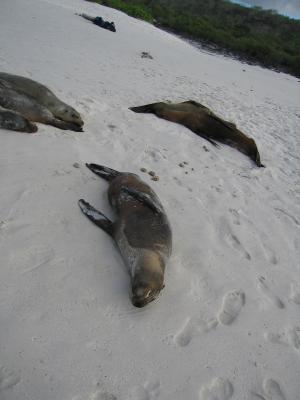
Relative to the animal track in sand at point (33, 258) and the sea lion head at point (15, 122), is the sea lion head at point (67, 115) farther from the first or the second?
the animal track in sand at point (33, 258)

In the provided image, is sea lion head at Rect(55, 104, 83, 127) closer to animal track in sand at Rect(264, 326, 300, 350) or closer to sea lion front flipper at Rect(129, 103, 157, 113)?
sea lion front flipper at Rect(129, 103, 157, 113)

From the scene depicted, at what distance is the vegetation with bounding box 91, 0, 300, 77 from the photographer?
1812 cm

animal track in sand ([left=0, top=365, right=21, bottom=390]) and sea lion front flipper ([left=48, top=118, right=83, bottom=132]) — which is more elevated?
animal track in sand ([left=0, top=365, right=21, bottom=390])

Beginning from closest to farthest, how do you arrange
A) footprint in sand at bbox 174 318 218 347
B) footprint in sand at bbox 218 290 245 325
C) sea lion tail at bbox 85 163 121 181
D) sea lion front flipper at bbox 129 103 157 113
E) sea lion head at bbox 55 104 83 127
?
footprint in sand at bbox 174 318 218 347
footprint in sand at bbox 218 290 245 325
sea lion tail at bbox 85 163 121 181
sea lion head at bbox 55 104 83 127
sea lion front flipper at bbox 129 103 157 113

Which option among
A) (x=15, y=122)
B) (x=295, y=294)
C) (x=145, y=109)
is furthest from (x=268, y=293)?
(x=145, y=109)

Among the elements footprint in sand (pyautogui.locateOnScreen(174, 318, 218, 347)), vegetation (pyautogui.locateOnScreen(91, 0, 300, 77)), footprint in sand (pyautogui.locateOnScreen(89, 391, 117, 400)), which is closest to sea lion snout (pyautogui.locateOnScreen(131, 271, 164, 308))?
footprint in sand (pyautogui.locateOnScreen(174, 318, 218, 347))

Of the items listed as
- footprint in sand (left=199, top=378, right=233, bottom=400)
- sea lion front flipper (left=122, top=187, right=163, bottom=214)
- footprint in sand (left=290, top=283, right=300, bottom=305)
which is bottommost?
footprint in sand (left=290, top=283, right=300, bottom=305)

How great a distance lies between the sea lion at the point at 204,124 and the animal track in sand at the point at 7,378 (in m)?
4.56

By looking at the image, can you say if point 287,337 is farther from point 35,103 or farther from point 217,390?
point 35,103

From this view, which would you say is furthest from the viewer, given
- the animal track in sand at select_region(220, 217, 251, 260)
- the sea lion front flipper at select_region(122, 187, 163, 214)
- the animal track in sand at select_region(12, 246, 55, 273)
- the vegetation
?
the vegetation

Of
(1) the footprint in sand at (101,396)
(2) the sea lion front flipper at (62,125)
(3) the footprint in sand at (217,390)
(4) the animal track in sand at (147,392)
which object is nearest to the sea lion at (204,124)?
(2) the sea lion front flipper at (62,125)

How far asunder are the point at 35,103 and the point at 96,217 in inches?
85.2

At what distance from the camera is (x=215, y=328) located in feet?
8.63

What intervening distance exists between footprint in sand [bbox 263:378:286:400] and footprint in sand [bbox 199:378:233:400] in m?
0.25
